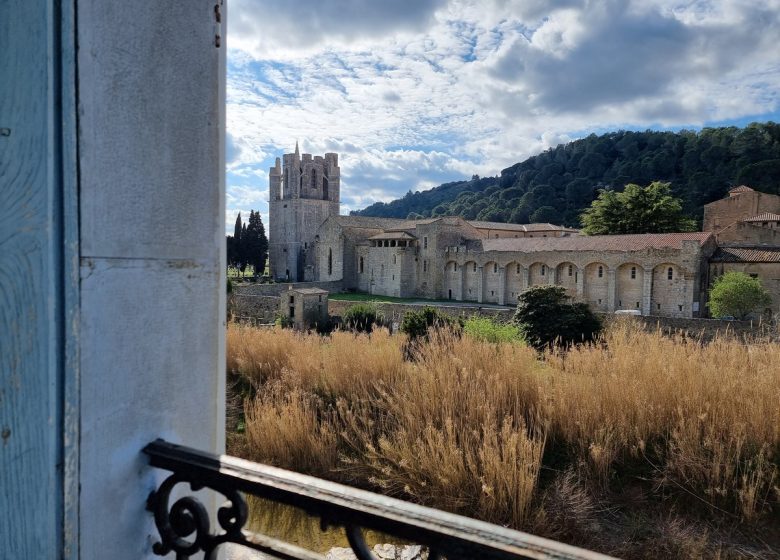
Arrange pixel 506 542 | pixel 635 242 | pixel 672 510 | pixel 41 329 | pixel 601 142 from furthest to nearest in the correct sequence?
pixel 601 142 → pixel 635 242 → pixel 672 510 → pixel 41 329 → pixel 506 542

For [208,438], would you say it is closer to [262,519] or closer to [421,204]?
[262,519]

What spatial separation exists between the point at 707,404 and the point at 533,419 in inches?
52.6

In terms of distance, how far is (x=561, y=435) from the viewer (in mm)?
4230

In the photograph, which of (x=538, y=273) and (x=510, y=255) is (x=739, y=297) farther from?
(x=510, y=255)

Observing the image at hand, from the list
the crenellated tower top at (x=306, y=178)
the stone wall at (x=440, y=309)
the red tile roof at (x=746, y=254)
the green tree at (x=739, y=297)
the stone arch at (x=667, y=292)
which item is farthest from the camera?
the crenellated tower top at (x=306, y=178)

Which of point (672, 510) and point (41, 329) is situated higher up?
point (41, 329)

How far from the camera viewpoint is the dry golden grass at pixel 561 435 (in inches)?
131

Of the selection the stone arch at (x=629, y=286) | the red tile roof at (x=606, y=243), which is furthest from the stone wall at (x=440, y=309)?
the red tile roof at (x=606, y=243)

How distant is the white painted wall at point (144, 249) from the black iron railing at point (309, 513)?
0.10 metres

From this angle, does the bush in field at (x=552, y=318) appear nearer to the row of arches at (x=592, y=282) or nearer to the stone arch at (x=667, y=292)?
the row of arches at (x=592, y=282)

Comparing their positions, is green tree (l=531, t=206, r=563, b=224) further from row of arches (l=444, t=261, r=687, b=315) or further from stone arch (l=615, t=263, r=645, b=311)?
stone arch (l=615, t=263, r=645, b=311)

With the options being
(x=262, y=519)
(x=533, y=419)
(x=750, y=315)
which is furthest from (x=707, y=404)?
(x=750, y=315)

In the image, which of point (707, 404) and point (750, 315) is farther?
point (750, 315)

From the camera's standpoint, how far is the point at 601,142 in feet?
273
